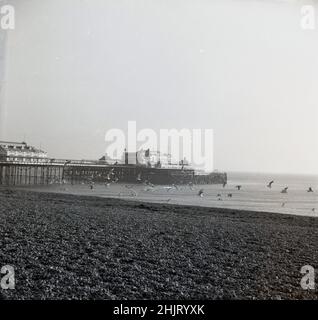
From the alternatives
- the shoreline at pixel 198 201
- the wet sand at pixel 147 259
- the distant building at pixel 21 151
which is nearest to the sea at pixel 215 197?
the shoreline at pixel 198 201

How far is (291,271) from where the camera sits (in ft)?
16.0

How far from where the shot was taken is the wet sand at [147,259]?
3.94 meters

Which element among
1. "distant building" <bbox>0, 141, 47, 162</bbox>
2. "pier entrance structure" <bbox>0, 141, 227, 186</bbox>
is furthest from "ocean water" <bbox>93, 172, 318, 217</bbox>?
"distant building" <bbox>0, 141, 47, 162</bbox>

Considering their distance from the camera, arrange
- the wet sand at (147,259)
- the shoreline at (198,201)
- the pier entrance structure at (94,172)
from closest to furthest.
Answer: the wet sand at (147,259) → the shoreline at (198,201) → the pier entrance structure at (94,172)

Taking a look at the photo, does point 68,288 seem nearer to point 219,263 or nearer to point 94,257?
point 94,257

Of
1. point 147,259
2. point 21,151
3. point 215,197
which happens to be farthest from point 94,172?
point 147,259

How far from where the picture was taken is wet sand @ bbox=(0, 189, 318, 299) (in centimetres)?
394

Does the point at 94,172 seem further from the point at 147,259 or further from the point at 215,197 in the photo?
the point at 147,259

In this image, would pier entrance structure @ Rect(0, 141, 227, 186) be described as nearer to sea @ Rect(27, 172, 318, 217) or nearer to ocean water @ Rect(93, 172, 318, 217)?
sea @ Rect(27, 172, 318, 217)

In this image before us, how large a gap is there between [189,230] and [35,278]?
388 centimetres

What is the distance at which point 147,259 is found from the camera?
505cm

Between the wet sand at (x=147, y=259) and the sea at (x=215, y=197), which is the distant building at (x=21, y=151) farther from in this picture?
the wet sand at (x=147, y=259)
